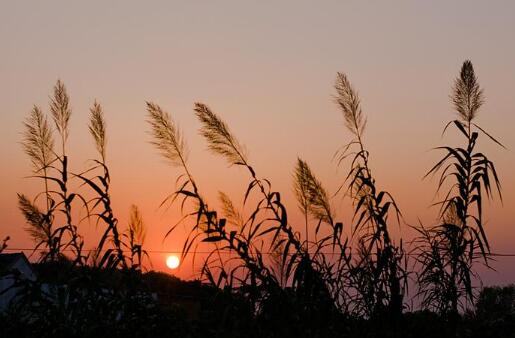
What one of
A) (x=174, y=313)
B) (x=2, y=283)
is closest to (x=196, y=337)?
(x=174, y=313)

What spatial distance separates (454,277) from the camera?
22.9ft

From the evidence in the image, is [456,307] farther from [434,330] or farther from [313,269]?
[313,269]

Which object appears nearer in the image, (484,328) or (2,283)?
(484,328)

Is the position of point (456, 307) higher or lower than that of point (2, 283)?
lower

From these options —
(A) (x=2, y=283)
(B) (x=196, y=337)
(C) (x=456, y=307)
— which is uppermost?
(A) (x=2, y=283)

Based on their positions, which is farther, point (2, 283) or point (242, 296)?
point (2, 283)

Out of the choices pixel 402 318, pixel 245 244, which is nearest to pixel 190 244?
pixel 245 244

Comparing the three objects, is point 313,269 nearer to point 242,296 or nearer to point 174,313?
point 242,296

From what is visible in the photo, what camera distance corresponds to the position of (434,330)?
670 cm

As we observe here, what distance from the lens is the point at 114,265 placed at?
7.21 m

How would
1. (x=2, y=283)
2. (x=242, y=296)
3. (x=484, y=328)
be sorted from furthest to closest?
(x=2, y=283)
(x=484, y=328)
(x=242, y=296)

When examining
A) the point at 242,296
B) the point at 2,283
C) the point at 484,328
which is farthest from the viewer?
the point at 2,283

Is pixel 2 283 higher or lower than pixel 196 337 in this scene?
higher

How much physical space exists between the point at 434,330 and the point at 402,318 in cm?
27
